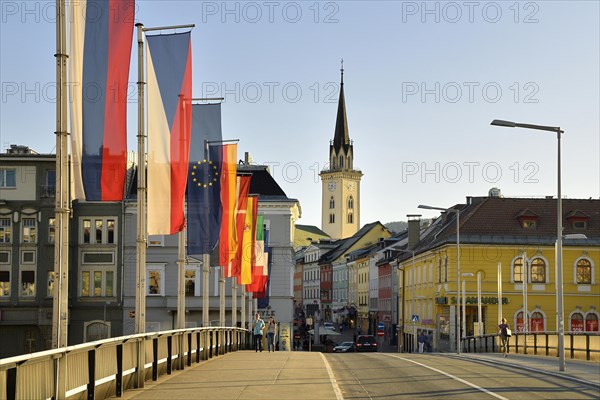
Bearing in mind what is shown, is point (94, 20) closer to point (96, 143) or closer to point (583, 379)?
point (96, 143)

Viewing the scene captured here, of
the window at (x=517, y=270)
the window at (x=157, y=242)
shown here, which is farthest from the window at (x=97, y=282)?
the window at (x=517, y=270)

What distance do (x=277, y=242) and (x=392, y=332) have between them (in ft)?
119

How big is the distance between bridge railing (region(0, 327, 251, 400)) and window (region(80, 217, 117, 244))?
52855 mm

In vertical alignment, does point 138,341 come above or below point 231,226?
below

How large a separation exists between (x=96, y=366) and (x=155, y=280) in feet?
217

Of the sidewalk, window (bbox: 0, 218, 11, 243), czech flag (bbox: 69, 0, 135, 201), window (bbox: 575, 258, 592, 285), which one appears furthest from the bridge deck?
window (bbox: 0, 218, 11, 243)

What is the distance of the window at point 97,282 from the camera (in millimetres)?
78375

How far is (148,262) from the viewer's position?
82125mm

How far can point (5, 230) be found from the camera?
76938mm

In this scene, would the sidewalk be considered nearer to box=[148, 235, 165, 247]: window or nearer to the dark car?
box=[148, 235, 165, 247]: window

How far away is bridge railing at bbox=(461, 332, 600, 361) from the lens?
3494cm

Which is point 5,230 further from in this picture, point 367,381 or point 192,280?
point 367,381

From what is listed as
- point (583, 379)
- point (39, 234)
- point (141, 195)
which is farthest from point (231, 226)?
point (39, 234)

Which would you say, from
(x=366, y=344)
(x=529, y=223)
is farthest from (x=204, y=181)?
(x=366, y=344)
